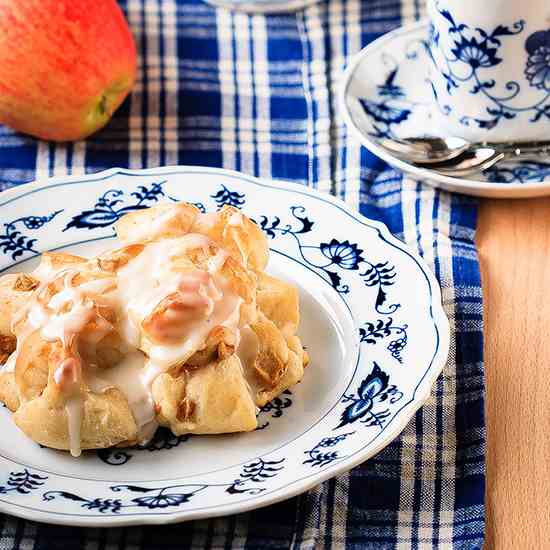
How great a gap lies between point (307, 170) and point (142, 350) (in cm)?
62

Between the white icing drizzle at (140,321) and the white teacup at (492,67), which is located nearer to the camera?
the white icing drizzle at (140,321)

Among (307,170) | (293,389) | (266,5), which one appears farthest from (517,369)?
(266,5)

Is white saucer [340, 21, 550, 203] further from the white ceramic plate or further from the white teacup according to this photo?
the white ceramic plate

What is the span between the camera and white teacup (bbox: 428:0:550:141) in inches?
57.5

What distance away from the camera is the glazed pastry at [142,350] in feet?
3.63

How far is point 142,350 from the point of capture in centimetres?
113

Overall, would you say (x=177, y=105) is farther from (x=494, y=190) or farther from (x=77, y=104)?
(x=494, y=190)

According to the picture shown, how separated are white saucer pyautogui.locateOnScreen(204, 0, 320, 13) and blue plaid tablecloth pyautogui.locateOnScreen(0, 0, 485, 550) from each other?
0.05ft

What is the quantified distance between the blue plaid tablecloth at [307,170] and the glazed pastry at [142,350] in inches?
4.3

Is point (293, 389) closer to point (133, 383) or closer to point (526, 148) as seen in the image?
→ point (133, 383)

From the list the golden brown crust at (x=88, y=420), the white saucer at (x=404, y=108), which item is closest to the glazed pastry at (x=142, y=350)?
the golden brown crust at (x=88, y=420)

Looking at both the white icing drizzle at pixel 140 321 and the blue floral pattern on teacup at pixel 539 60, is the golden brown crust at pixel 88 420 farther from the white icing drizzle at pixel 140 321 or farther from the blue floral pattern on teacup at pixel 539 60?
the blue floral pattern on teacup at pixel 539 60

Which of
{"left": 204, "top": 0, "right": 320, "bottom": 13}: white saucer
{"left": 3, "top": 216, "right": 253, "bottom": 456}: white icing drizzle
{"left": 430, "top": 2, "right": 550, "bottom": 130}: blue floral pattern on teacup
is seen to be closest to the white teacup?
{"left": 430, "top": 2, "right": 550, "bottom": 130}: blue floral pattern on teacup

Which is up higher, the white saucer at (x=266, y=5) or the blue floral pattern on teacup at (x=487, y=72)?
the white saucer at (x=266, y=5)
